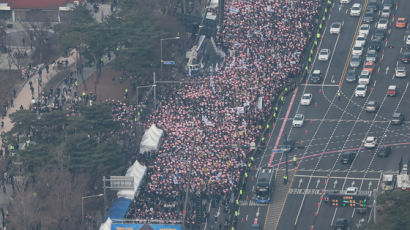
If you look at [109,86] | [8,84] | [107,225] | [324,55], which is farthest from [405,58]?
[107,225]

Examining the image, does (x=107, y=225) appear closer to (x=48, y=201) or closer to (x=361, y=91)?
(x=48, y=201)

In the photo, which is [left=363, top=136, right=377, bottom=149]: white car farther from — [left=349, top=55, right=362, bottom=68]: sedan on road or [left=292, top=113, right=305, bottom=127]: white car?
[left=349, top=55, right=362, bottom=68]: sedan on road

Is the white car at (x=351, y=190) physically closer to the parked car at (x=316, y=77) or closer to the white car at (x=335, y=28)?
the parked car at (x=316, y=77)

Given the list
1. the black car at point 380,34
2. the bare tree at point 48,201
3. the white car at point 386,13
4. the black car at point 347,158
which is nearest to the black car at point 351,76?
the black car at point 380,34

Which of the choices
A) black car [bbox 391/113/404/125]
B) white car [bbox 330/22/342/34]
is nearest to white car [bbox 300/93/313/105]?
black car [bbox 391/113/404/125]

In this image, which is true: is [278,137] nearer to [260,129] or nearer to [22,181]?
[260,129]

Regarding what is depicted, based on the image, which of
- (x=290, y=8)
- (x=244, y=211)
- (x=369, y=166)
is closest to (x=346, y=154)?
(x=369, y=166)
